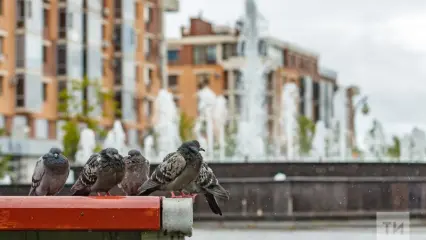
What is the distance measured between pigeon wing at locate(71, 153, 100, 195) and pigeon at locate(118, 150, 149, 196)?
0.91 m

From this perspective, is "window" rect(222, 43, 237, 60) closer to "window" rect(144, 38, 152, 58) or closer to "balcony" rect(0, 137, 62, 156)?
"window" rect(144, 38, 152, 58)

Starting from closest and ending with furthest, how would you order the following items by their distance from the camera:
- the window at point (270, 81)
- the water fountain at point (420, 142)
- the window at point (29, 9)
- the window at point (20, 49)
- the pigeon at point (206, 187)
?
the pigeon at point (206, 187) < the water fountain at point (420, 142) < the window at point (20, 49) < the window at point (29, 9) < the window at point (270, 81)

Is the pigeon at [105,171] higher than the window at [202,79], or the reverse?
the window at [202,79]

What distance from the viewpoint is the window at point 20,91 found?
2280 inches

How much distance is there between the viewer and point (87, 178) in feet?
28.4

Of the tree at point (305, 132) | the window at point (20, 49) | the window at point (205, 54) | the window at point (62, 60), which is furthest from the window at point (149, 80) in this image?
the window at point (205, 54)

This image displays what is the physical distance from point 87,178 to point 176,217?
8.86 feet

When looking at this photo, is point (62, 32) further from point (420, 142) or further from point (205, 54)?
point (205, 54)

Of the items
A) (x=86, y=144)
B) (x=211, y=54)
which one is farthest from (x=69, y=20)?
(x=211, y=54)

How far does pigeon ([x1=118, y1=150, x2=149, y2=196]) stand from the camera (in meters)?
9.68

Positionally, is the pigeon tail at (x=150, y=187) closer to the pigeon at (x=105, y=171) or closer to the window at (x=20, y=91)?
the pigeon at (x=105, y=171)

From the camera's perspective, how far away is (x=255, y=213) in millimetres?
21922

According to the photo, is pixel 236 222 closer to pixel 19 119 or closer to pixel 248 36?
pixel 248 36

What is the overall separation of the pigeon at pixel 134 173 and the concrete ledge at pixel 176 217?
3.53 m
